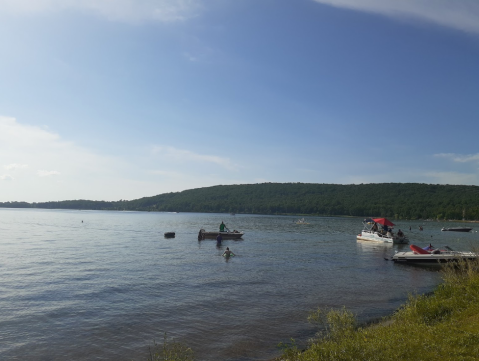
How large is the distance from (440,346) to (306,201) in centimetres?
17814

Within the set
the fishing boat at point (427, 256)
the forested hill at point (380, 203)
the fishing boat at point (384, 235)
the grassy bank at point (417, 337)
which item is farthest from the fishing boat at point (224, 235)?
the forested hill at point (380, 203)

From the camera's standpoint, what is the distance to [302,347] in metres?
11.1

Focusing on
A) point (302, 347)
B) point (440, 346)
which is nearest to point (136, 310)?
point (302, 347)

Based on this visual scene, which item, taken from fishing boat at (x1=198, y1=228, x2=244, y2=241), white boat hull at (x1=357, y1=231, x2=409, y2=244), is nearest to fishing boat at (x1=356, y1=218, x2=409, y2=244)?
white boat hull at (x1=357, y1=231, x2=409, y2=244)

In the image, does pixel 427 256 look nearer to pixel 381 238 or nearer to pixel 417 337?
pixel 381 238

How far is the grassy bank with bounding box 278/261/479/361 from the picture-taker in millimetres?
7168

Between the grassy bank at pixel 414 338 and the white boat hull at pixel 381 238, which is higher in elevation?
the grassy bank at pixel 414 338

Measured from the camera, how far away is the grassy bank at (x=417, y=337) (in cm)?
717

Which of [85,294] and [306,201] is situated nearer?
[85,294]

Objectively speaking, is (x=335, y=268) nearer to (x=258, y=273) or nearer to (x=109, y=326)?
(x=258, y=273)

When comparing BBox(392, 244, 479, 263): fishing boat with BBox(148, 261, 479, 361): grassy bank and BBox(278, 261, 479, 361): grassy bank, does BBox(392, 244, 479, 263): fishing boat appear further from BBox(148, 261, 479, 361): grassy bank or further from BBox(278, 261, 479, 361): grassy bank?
BBox(278, 261, 479, 361): grassy bank

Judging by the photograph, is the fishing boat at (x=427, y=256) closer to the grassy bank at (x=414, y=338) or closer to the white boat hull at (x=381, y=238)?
the white boat hull at (x=381, y=238)

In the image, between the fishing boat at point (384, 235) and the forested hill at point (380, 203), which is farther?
the forested hill at point (380, 203)

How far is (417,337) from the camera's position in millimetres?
8266
